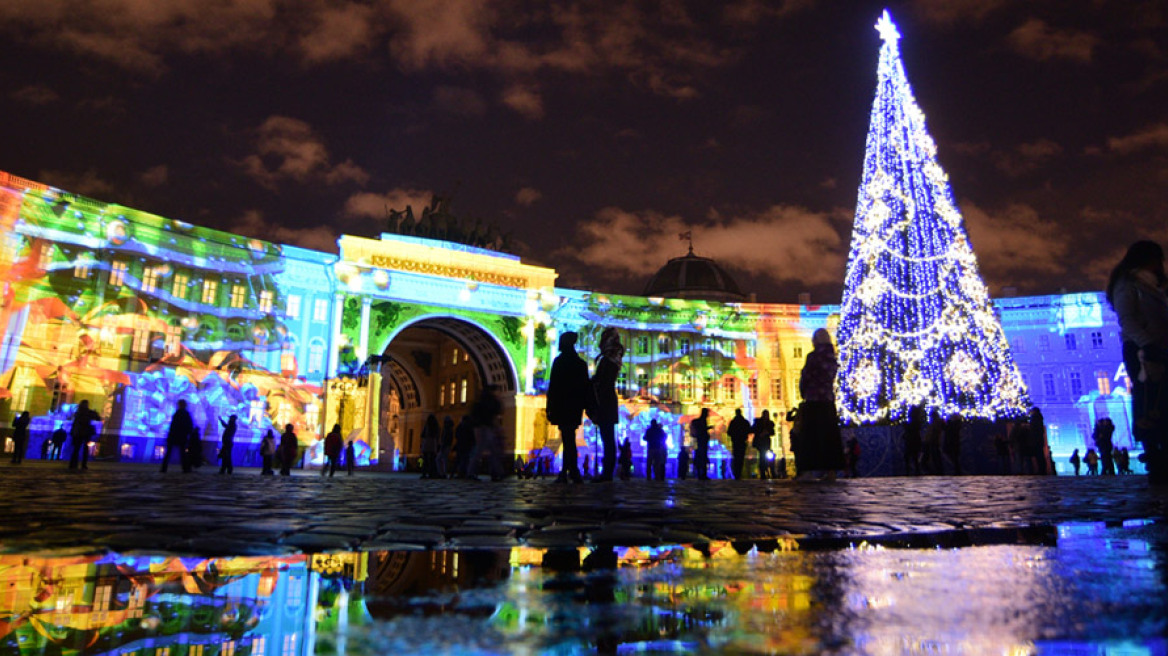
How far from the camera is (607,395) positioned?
929cm

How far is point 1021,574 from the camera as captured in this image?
1554mm

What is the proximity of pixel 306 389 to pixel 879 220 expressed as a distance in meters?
24.7

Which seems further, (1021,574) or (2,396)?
(2,396)

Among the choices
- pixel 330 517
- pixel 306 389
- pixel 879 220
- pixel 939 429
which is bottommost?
pixel 330 517

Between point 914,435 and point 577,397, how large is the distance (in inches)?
406

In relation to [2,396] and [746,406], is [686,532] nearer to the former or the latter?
[2,396]

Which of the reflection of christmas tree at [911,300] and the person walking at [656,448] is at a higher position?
the reflection of christmas tree at [911,300]

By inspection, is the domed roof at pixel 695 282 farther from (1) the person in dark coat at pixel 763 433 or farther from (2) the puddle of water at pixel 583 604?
(2) the puddle of water at pixel 583 604

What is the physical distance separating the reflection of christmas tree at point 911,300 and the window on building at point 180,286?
26.2 meters

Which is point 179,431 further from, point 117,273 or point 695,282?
point 695,282

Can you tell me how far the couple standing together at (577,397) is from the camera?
8.47m

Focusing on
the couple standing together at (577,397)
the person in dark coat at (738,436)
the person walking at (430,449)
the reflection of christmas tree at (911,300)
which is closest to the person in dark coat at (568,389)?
the couple standing together at (577,397)

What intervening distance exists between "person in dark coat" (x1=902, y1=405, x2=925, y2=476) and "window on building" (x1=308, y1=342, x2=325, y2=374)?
2539cm

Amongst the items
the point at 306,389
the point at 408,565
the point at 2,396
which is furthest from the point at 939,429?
the point at 2,396
